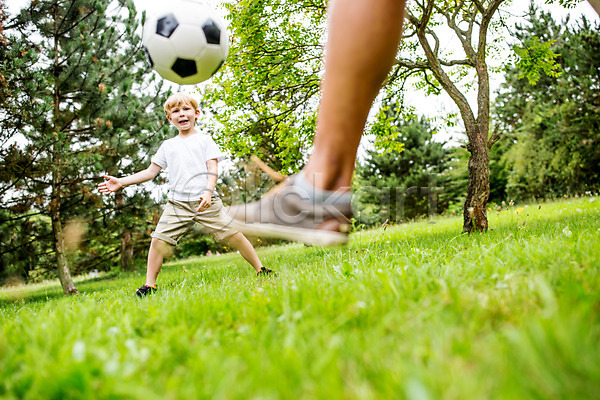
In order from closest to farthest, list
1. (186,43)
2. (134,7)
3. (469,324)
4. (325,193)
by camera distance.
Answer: (469,324)
(325,193)
(186,43)
(134,7)

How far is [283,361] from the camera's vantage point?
38.4 inches

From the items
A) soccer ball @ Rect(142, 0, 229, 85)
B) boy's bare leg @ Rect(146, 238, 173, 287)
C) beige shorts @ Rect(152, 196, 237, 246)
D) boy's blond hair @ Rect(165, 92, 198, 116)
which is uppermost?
soccer ball @ Rect(142, 0, 229, 85)

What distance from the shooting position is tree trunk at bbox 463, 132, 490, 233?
4.85 m

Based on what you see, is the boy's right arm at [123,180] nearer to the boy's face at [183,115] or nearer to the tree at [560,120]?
the boy's face at [183,115]

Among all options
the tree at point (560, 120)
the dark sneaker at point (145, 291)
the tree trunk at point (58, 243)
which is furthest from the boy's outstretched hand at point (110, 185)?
the tree at point (560, 120)

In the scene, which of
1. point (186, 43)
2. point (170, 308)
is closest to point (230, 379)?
point (170, 308)

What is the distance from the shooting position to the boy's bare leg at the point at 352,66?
1.08 metres

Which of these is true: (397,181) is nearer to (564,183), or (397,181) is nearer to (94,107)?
(564,183)

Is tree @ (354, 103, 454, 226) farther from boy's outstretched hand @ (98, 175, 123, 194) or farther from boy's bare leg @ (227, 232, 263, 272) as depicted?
boy's outstretched hand @ (98, 175, 123, 194)

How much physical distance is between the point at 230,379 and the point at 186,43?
2805 millimetres

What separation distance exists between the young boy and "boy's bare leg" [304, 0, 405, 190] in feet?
8.09

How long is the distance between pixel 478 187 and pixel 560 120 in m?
17.4

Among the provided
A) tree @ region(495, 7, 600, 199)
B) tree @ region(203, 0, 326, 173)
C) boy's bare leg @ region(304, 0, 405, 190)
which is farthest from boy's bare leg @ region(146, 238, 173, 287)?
tree @ region(495, 7, 600, 199)

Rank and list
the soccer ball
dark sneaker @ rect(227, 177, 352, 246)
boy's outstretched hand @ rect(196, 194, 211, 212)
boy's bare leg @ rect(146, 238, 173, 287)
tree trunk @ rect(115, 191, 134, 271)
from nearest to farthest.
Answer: dark sneaker @ rect(227, 177, 352, 246) < the soccer ball < boy's outstretched hand @ rect(196, 194, 211, 212) < boy's bare leg @ rect(146, 238, 173, 287) < tree trunk @ rect(115, 191, 134, 271)
